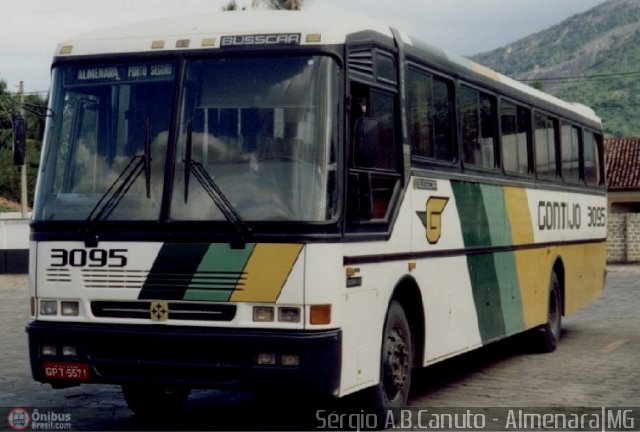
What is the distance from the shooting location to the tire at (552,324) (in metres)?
15.8

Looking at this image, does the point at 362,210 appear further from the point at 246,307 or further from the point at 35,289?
the point at 35,289

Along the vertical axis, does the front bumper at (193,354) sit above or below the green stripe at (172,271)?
below

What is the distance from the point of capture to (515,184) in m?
14.1

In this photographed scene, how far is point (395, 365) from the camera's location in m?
10.1


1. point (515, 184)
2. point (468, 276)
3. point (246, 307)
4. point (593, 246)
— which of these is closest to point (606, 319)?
point (593, 246)

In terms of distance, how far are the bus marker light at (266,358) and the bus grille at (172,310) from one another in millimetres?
338

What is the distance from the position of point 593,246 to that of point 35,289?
11.2 meters

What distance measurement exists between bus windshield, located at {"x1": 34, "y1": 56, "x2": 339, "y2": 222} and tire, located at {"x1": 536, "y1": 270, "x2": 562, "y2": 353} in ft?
24.9

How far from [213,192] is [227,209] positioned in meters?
0.17

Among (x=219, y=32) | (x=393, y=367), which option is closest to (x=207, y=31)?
(x=219, y=32)

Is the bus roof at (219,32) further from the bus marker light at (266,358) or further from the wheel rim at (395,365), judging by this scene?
the wheel rim at (395,365)

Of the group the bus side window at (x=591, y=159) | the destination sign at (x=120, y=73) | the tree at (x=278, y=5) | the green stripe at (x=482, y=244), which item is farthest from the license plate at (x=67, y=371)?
the tree at (x=278, y=5)

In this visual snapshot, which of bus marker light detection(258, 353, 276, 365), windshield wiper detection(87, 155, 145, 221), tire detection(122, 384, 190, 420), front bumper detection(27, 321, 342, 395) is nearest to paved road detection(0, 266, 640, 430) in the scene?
tire detection(122, 384, 190, 420)

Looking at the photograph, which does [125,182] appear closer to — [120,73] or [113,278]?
[113,278]
